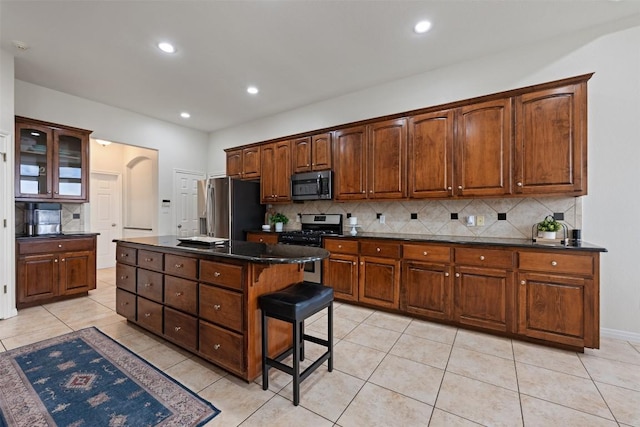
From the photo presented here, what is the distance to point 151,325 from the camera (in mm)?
2596

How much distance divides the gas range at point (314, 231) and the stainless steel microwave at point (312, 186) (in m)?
Result: 0.40

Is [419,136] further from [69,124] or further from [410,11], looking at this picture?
[69,124]

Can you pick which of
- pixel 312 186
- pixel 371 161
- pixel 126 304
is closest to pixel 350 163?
pixel 371 161

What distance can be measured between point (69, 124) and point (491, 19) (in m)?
5.71

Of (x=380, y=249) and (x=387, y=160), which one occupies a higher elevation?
(x=387, y=160)

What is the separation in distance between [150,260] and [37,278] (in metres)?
2.18

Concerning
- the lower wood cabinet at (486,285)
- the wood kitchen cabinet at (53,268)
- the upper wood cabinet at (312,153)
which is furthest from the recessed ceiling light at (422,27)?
the wood kitchen cabinet at (53,268)

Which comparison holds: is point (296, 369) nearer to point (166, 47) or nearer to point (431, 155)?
point (431, 155)

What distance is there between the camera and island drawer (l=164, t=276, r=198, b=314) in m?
2.21

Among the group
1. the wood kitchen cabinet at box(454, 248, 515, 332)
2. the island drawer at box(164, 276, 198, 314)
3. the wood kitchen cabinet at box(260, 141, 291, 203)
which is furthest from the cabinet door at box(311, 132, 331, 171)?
the island drawer at box(164, 276, 198, 314)

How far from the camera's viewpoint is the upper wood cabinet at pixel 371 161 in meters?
3.46

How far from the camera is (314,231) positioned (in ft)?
14.0

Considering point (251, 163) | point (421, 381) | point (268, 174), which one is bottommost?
point (421, 381)

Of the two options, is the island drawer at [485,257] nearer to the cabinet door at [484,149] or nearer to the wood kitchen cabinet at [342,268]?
the cabinet door at [484,149]
